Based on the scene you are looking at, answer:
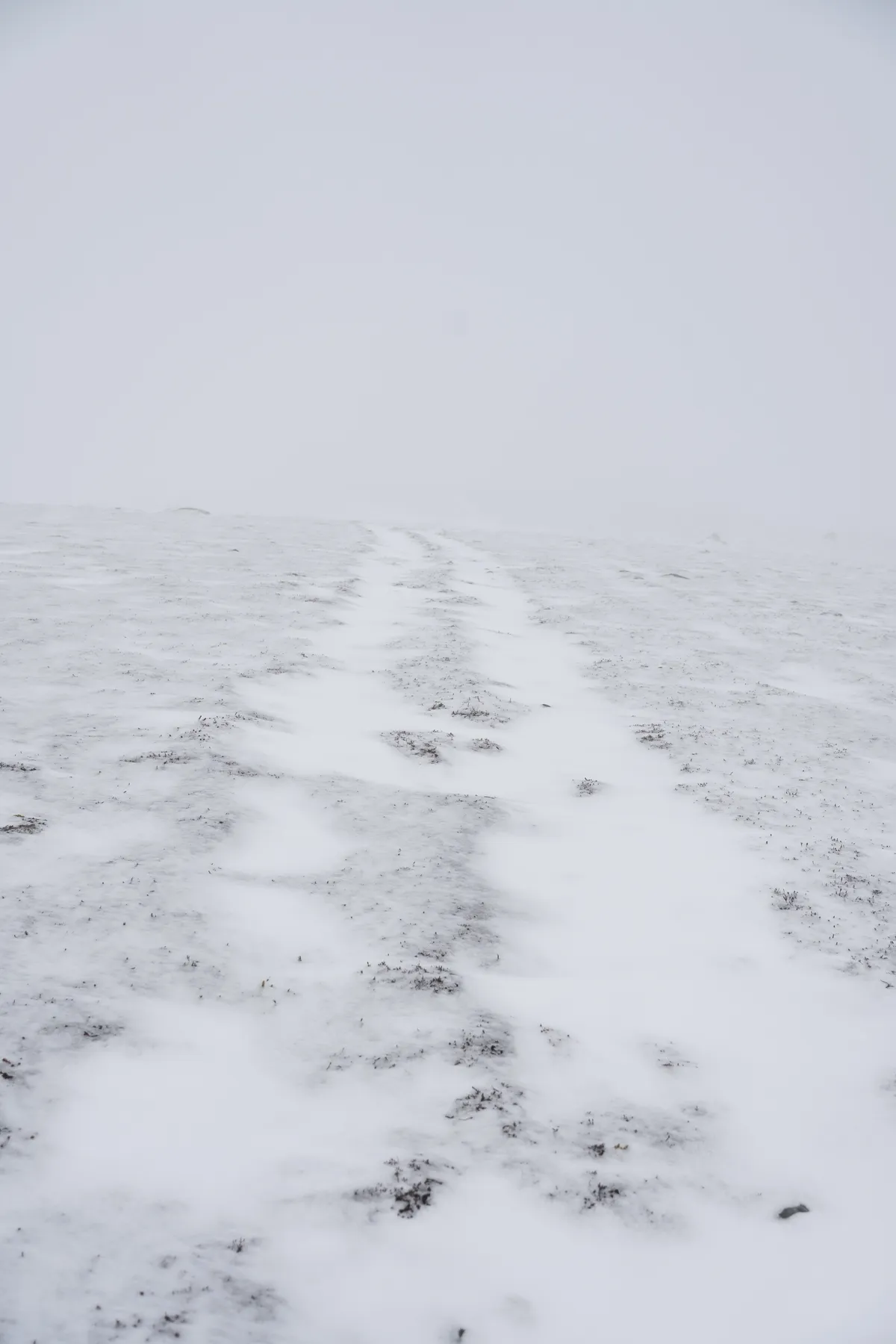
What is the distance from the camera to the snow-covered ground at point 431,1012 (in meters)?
2.94

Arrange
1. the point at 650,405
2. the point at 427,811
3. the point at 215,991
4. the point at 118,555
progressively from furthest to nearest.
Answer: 1. the point at 650,405
2. the point at 118,555
3. the point at 427,811
4. the point at 215,991

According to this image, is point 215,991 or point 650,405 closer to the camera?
point 215,991

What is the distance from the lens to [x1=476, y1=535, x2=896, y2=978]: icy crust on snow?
6133 millimetres

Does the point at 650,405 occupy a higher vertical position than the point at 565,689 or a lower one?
higher

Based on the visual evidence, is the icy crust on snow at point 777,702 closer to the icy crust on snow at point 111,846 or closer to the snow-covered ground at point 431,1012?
the snow-covered ground at point 431,1012

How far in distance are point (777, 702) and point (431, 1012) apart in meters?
8.11

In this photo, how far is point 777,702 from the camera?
427 inches

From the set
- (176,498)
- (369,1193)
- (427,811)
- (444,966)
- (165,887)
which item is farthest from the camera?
(176,498)

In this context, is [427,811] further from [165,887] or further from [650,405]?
[650,405]

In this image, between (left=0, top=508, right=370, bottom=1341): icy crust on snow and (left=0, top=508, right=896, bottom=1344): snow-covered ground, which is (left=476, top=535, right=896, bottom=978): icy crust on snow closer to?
(left=0, top=508, right=896, bottom=1344): snow-covered ground

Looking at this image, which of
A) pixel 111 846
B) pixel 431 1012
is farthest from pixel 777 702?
pixel 111 846

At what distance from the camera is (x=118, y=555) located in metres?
17.3

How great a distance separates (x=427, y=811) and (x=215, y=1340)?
4218 mm

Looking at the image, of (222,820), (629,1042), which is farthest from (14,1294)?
(222,820)
